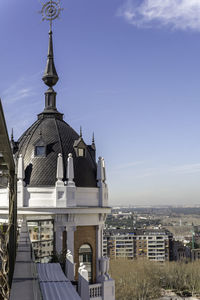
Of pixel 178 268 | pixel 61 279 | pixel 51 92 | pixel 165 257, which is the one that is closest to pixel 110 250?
pixel 165 257

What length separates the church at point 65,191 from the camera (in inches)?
760

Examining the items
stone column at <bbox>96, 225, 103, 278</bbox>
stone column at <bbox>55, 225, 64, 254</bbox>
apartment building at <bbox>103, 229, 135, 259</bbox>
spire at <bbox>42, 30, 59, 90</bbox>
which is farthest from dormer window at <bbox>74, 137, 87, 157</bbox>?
apartment building at <bbox>103, 229, 135, 259</bbox>

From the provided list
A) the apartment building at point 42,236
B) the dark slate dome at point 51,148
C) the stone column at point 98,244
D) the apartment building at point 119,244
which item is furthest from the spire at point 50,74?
the apartment building at point 119,244

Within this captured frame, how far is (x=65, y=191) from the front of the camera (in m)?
19.3

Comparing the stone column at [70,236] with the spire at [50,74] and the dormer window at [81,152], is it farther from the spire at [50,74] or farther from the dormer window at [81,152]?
the spire at [50,74]

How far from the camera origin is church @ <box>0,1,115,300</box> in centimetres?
1930

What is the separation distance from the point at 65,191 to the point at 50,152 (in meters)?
2.56

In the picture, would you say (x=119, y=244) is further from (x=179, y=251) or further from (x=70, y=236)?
(x=70, y=236)

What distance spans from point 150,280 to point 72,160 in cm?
6338

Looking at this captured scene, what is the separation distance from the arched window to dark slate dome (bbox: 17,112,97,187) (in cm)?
327

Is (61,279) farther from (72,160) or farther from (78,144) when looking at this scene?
(78,144)

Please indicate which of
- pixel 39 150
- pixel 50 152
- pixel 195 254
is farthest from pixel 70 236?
pixel 195 254

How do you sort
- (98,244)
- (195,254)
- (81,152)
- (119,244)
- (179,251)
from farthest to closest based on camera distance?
(119,244) → (179,251) → (195,254) → (81,152) → (98,244)

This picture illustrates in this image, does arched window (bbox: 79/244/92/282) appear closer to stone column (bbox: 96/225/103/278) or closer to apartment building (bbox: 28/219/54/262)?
stone column (bbox: 96/225/103/278)
